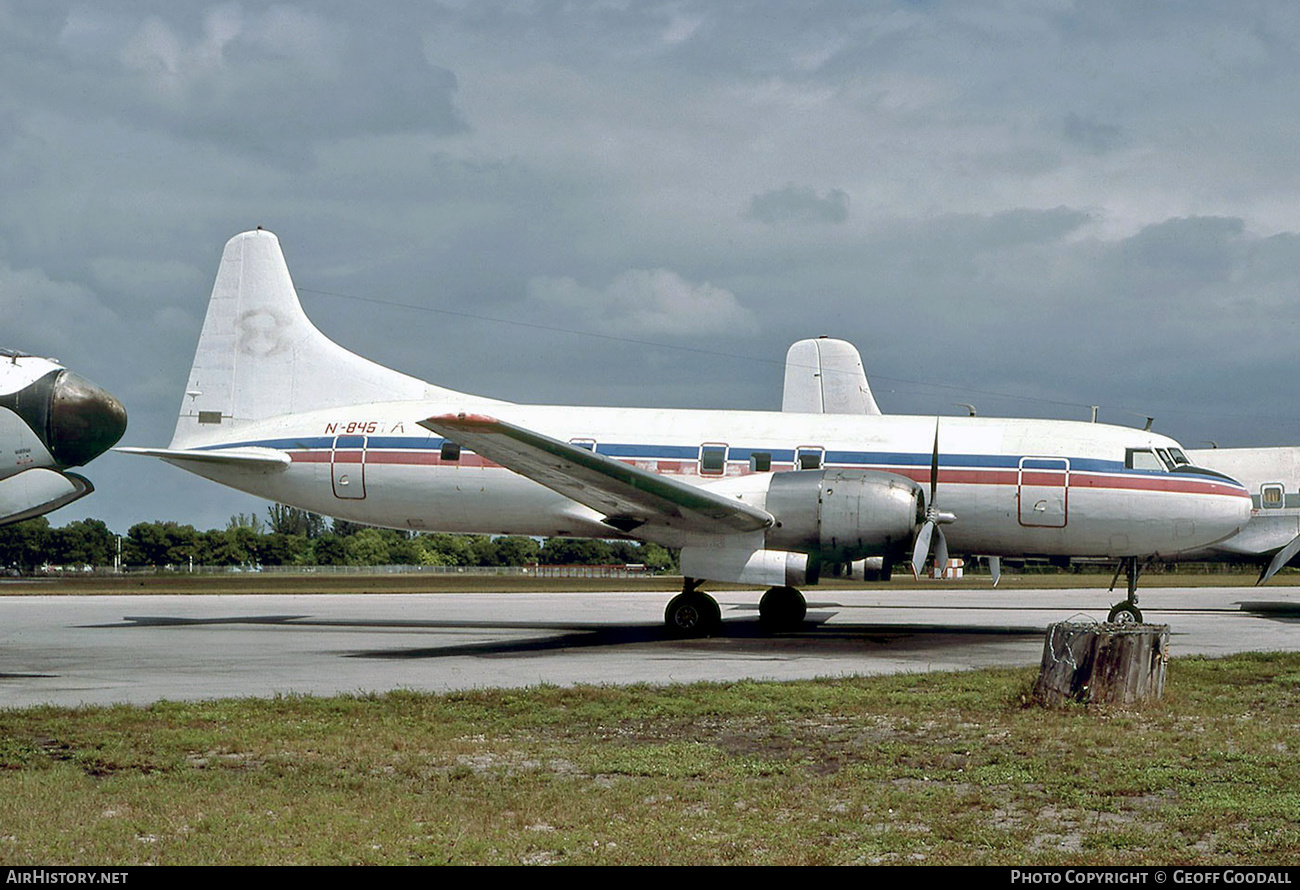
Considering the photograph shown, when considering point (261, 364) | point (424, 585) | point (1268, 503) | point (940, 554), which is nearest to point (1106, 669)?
point (940, 554)

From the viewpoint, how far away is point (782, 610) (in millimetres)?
22125

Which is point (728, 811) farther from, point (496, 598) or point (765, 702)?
point (496, 598)

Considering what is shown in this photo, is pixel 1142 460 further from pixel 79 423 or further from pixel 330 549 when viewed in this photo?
pixel 330 549

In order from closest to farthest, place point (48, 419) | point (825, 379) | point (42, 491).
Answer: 1. point (48, 419)
2. point (42, 491)
3. point (825, 379)

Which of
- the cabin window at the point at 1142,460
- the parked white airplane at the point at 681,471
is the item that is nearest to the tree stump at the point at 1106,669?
the parked white airplane at the point at 681,471

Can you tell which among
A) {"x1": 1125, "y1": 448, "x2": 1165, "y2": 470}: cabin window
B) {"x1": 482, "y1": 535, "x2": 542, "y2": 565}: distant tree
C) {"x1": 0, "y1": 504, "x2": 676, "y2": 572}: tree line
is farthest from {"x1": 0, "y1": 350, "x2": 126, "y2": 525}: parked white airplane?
{"x1": 482, "y1": 535, "x2": 542, "y2": 565}: distant tree

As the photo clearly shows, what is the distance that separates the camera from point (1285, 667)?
14.7m

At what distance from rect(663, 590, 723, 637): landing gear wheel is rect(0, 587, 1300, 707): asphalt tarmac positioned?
0.46 meters

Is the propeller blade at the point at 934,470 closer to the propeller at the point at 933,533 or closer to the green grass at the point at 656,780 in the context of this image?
the propeller at the point at 933,533

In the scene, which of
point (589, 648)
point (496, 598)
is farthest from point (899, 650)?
point (496, 598)

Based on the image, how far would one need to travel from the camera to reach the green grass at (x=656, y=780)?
6344 mm

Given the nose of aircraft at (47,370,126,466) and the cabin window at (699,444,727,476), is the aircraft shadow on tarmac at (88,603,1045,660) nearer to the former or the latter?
the cabin window at (699,444,727,476)

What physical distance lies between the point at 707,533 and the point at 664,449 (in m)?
2.67

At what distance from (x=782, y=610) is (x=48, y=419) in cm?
1647
